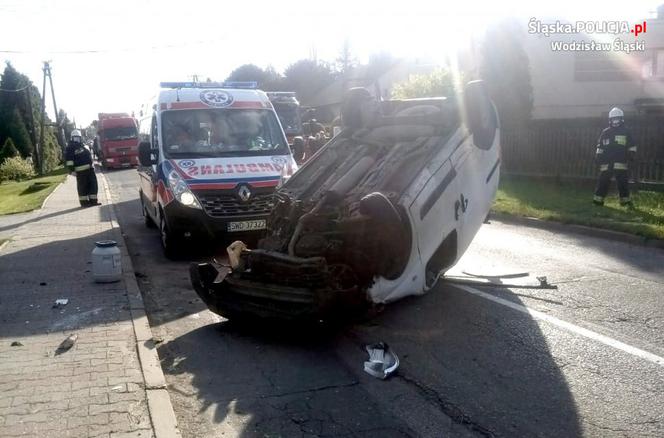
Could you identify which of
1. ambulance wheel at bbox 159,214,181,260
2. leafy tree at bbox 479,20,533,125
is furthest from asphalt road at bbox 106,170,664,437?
leafy tree at bbox 479,20,533,125

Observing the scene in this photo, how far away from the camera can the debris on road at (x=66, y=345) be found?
5724 millimetres

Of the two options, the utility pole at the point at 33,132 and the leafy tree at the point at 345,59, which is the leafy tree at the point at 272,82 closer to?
the leafy tree at the point at 345,59

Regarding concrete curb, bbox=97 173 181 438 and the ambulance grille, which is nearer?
concrete curb, bbox=97 173 181 438

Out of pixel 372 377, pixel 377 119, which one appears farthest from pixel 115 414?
pixel 377 119

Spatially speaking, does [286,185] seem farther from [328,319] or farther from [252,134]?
[252,134]

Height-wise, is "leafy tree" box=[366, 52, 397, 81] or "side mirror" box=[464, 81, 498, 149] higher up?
"leafy tree" box=[366, 52, 397, 81]

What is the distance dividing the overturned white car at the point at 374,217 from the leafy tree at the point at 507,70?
17.0 meters

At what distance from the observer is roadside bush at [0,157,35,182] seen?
131 ft

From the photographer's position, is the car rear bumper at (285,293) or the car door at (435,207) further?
the car door at (435,207)

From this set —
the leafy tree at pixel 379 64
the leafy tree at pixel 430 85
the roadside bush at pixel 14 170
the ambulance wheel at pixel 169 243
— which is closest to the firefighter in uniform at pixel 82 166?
the ambulance wheel at pixel 169 243

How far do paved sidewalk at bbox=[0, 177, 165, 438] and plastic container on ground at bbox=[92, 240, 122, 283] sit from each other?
10cm

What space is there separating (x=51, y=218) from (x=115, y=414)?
11.9 m

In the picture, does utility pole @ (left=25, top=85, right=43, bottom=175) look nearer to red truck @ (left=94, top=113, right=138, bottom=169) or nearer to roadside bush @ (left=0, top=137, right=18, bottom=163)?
roadside bush @ (left=0, top=137, right=18, bottom=163)

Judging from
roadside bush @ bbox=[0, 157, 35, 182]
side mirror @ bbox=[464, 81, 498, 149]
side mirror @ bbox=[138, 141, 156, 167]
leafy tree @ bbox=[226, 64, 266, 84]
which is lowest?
roadside bush @ bbox=[0, 157, 35, 182]
